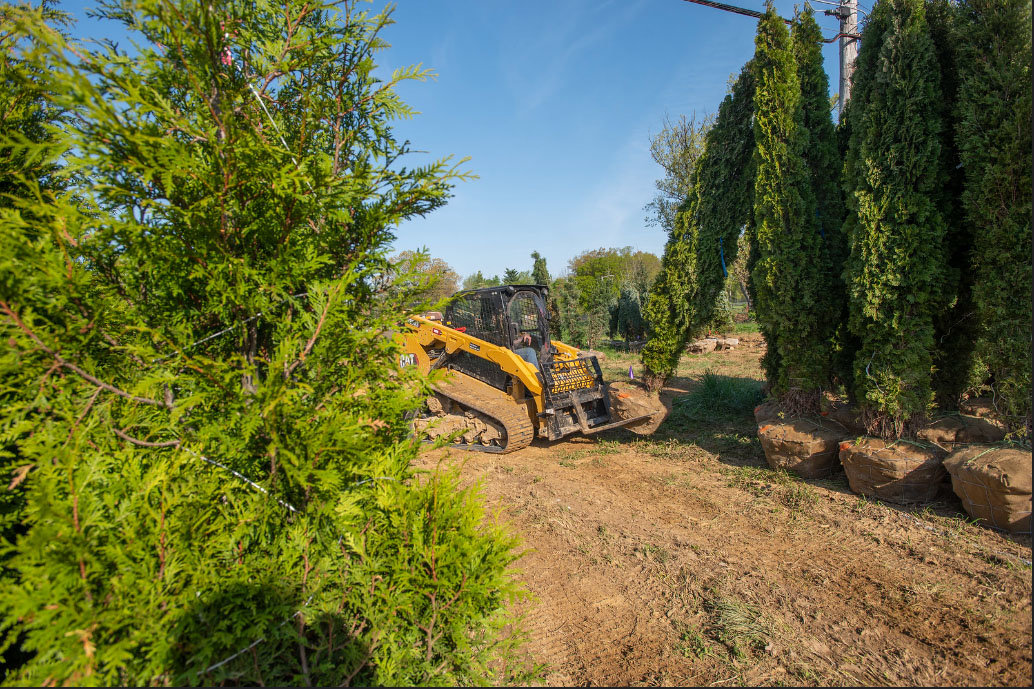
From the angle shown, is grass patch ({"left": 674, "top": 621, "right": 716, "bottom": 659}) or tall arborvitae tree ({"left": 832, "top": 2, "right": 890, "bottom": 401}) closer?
grass patch ({"left": 674, "top": 621, "right": 716, "bottom": 659})

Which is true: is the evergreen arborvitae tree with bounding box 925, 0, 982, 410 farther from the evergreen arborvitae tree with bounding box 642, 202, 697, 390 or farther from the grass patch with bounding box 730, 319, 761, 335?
the grass patch with bounding box 730, 319, 761, 335

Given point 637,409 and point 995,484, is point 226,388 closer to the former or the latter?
point 995,484

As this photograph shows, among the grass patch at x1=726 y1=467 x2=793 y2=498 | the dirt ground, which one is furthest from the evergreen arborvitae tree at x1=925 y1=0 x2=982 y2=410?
the grass patch at x1=726 y1=467 x2=793 y2=498

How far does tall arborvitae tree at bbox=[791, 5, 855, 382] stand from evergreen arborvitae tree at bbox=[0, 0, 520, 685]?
5943 millimetres

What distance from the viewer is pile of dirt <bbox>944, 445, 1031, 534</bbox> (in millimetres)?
3768

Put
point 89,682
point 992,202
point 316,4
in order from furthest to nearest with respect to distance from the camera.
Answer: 1. point 992,202
2. point 316,4
3. point 89,682

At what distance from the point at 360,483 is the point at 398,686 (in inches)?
33.9

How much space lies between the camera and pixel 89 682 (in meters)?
1.36

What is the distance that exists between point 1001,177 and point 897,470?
293 centimetres

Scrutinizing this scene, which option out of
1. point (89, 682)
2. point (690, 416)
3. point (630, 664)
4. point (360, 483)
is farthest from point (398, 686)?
point (690, 416)

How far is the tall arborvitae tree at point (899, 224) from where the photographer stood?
4.76 metres

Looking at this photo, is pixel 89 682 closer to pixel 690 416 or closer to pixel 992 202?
pixel 992 202

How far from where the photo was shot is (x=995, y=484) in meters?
3.86

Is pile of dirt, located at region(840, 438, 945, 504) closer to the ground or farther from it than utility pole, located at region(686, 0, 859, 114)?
closer to the ground
